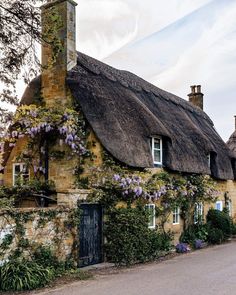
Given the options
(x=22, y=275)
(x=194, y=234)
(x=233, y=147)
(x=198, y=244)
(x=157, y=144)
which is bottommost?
(x=198, y=244)

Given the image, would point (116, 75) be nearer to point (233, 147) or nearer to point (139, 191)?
point (139, 191)

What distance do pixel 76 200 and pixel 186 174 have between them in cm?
798

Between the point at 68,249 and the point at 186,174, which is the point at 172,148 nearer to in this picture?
the point at 186,174

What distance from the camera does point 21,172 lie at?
15859 millimetres

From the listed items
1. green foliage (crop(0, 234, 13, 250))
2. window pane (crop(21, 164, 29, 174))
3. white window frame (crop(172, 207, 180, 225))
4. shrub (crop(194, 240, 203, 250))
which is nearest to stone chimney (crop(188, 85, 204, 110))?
white window frame (crop(172, 207, 180, 225))

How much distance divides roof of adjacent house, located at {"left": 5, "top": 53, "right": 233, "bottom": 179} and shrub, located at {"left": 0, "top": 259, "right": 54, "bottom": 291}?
5.22m

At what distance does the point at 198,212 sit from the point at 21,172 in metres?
9.07

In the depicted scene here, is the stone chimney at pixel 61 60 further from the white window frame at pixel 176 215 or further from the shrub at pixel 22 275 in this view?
the white window frame at pixel 176 215

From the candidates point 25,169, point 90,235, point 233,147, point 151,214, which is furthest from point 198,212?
point 233,147

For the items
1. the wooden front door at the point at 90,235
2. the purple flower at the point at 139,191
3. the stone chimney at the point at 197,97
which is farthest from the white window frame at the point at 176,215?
the stone chimney at the point at 197,97

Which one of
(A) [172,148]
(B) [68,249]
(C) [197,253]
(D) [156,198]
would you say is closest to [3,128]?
(B) [68,249]

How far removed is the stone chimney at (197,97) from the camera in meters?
30.1

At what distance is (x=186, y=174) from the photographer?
18969 millimetres

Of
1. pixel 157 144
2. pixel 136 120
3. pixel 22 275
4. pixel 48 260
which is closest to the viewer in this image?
pixel 22 275
